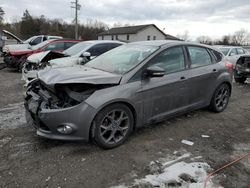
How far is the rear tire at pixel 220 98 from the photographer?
4.87 m

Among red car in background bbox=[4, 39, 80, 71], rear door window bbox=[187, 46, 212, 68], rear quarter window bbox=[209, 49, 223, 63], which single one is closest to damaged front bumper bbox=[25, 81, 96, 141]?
rear door window bbox=[187, 46, 212, 68]

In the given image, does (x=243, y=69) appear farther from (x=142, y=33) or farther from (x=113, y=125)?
(x=142, y=33)

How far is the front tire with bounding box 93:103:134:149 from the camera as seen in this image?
3.15m

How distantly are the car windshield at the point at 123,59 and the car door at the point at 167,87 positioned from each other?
0.23 m

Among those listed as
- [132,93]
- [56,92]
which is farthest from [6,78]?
[132,93]

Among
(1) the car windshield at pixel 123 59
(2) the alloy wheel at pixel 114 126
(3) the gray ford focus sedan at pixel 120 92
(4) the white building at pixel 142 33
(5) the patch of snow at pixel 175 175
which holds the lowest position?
(5) the patch of snow at pixel 175 175

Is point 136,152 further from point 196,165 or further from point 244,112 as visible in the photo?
point 244,112

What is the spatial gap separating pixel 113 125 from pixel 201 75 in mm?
2094

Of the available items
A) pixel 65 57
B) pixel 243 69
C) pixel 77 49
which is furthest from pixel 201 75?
pixel 243 69

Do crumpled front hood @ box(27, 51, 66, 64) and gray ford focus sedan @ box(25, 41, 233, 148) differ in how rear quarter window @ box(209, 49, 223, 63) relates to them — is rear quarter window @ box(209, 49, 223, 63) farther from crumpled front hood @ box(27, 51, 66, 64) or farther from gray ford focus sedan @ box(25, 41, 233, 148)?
crumpled front hood @ box(27, 51, 66, 64)

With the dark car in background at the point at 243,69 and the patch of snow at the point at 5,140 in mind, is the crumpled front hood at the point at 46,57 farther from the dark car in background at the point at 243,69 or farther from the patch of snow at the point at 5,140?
the dark car in background at the point at 243,69

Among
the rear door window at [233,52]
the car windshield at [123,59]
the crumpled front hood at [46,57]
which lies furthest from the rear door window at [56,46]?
the rear door window at [233,52]

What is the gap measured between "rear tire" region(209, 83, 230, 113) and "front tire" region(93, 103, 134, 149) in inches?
90.5

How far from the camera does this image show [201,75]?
4.35 metres
